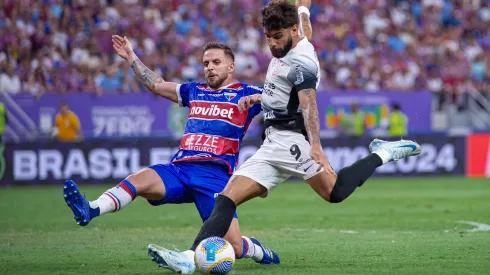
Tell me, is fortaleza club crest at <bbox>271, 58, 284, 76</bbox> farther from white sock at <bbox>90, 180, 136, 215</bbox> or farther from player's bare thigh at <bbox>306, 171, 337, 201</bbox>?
white sock at <bbox>90, 180, 136, 215</bbox>

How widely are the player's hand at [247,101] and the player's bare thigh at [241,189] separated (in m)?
0.84

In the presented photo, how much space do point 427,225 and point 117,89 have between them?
45.7ft

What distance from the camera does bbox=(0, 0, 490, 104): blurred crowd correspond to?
24953 millimetres

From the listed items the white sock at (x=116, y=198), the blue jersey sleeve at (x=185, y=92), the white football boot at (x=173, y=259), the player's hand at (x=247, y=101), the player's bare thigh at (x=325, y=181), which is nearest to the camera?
the white football boot at (x=173, y=259)

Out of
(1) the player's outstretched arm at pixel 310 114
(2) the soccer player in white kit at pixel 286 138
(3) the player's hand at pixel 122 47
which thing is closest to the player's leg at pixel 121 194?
(2) the soccer player in white kit at pixel 286 138

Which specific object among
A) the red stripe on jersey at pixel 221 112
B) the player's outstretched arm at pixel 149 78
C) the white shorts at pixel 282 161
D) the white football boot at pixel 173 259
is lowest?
the white football boot at pixel 173 259

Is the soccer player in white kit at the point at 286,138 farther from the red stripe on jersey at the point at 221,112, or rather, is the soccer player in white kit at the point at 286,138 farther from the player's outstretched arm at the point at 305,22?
the red stripe on jersey at the point at 221,112

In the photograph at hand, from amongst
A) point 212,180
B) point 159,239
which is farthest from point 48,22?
point 212,180

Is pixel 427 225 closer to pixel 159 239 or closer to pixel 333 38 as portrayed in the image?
pixel 159 239

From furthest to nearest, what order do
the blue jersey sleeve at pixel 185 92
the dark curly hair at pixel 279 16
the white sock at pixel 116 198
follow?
the blue jersey sleeve at pixel 185 92 → the white sock at pixel 116 198 → the dark curly hair at pixel 279 16

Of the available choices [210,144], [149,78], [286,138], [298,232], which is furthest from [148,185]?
[298,232]

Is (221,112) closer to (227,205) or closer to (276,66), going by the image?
(276,66)

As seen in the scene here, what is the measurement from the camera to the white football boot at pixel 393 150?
27.3ft

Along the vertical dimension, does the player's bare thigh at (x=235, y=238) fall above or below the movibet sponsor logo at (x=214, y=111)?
below
